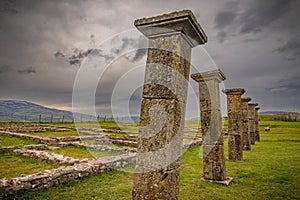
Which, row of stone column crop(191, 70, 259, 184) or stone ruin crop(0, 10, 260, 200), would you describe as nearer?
stone ruin crop(0, 10, 260, 200)

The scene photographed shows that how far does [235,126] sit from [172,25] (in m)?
8.85

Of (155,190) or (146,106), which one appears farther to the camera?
(146,106)

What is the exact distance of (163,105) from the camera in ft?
11.3

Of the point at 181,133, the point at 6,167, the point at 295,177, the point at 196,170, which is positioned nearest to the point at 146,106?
the point at 181,133

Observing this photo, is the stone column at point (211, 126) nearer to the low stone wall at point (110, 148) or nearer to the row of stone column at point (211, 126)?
the row of stone column at point (211, 126)

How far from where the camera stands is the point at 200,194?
19.5ft

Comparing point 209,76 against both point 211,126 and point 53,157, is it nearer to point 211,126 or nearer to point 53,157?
point 211,126

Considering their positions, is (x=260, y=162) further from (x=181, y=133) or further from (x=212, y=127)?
(x=181, y=133)

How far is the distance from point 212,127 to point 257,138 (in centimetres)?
1553

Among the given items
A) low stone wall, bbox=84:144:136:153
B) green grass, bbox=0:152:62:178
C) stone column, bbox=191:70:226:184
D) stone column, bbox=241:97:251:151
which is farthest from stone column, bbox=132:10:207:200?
stone column, bbox=241:97:251:151

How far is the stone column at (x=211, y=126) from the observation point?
7.10m

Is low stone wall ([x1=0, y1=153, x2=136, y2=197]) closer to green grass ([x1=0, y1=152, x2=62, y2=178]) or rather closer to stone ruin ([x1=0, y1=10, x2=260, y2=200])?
green grass ([x1=0, y1=152, x2=62, y2=178])

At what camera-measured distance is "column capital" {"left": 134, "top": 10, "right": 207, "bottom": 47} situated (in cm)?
340

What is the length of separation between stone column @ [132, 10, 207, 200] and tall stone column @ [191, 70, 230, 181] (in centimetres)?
397
